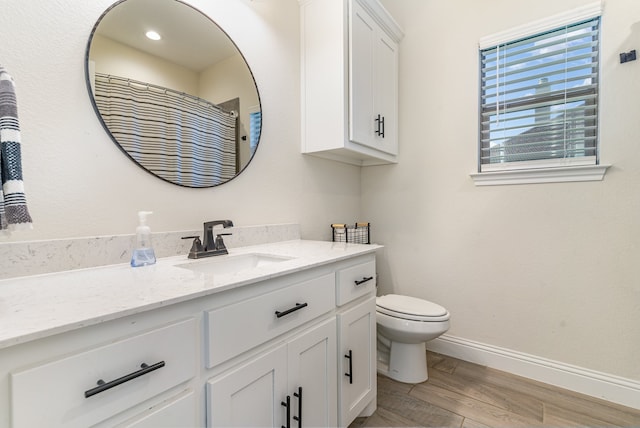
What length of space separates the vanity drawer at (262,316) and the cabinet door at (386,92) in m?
1.27

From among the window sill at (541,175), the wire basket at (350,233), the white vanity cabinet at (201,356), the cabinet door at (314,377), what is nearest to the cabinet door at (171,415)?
the white vanity cabinet at (201,356)

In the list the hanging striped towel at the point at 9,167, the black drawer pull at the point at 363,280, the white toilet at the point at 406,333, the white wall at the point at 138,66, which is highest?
the white wall at the point at 138,66

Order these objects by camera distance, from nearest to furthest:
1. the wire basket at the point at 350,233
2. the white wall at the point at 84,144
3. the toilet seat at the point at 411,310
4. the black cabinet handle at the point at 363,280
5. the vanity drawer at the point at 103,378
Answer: the vanity drawer at the point at 103,378
the white wall at the point at 84,144
the black cabinet handle at the point at 363,280
the toilet seat at the point at 411,310
the wire basket at the point at 350,233

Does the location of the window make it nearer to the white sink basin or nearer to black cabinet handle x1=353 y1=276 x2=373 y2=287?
black cabinet handle x1=353 y1=276 x2=373 y2=287

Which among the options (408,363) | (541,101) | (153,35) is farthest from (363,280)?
(541,101)

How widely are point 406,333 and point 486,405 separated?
0.54m

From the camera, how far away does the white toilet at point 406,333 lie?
1695 millimetres

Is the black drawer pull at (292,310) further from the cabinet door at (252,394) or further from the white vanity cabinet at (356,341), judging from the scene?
the white vanity cabinet at (356,341)

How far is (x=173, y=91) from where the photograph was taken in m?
1.28

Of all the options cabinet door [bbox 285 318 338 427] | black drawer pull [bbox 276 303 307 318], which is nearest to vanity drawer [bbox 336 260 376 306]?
cabinet door [bbox 285 318 338 427]

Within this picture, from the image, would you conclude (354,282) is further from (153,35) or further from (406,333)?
(153,35)

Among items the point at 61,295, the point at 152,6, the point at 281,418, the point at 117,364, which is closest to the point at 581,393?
the point at 281,418

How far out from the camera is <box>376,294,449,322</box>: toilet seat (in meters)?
1.70

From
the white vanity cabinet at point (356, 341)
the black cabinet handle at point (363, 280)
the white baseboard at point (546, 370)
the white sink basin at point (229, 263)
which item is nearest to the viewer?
the white sink basin at point (229, 263)
